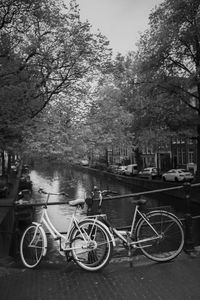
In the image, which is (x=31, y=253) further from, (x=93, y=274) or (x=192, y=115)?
(x=192, y=115)

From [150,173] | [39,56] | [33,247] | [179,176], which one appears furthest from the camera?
[150,173]

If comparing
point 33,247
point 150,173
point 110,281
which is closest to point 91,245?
point 110,281

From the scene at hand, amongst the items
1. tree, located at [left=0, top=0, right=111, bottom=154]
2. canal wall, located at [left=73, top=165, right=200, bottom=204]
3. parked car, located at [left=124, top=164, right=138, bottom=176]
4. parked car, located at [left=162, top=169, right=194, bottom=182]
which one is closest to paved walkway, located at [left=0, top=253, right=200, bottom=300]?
tree, located at [left=0, top=0, right=111, bottom=154]

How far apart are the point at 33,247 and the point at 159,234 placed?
1901 millimetres

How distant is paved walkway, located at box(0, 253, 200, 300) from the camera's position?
3.85 metres

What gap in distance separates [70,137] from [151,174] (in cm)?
2512

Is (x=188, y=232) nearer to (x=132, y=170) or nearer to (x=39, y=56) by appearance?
(x=39, y=56)

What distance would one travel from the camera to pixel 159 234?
16.3 ft

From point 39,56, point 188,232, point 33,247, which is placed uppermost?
point 39,56

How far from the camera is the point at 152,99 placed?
25156 mm

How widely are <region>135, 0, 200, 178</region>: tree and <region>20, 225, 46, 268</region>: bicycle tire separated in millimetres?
19353

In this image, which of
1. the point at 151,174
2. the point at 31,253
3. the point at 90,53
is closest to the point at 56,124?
the point at 90,53

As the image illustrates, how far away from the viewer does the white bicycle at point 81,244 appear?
4652 millimetres

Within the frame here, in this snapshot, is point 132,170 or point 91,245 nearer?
point 91,245
